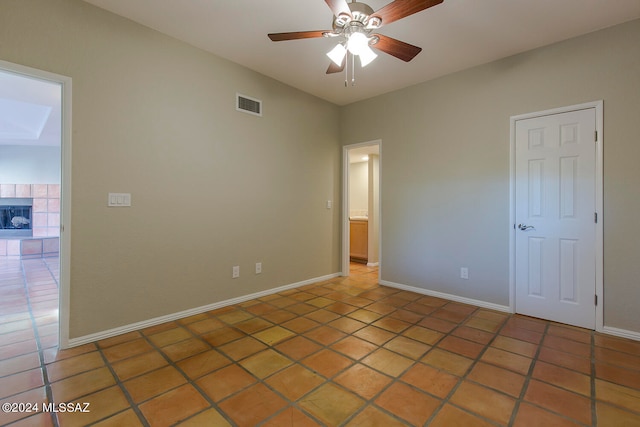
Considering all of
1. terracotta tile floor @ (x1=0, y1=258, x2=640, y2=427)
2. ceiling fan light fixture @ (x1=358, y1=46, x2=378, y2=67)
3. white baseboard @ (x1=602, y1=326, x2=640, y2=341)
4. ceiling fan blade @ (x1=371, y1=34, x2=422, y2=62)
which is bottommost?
terracotta tile floor @ (x1=0, y1=258, x2=640, y2=427)

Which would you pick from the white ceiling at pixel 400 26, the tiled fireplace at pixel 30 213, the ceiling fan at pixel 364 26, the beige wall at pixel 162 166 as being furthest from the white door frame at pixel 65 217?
the tiled fireplace at pixel 30 213

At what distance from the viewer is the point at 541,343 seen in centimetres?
249

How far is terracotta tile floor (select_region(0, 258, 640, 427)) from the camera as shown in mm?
1618

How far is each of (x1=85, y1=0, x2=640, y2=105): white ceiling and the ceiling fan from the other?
18.6 inches

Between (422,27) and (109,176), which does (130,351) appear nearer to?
(109,176)

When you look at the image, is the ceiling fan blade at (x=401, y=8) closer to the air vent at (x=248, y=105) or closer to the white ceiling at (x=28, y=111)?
the air vent at (x=248, y=105)

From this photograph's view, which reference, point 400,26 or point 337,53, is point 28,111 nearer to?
point 337,53

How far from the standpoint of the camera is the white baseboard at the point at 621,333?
→ 2551mm

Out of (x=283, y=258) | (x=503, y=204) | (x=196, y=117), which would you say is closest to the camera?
(x=196, y=117)

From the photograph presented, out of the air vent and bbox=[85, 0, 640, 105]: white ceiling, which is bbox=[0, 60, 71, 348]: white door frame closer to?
bbox=[85, 0, 640, 105]: white ceiling

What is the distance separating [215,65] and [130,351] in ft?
9.44

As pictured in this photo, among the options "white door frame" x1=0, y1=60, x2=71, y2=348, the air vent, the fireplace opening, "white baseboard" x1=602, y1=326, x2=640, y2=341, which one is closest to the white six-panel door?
"white baseboard" x1=602, y1=326, x2=640, y2=341

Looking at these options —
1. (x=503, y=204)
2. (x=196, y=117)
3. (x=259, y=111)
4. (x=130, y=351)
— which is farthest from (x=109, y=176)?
(x=503, y=204)

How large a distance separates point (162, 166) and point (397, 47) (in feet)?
7.72
